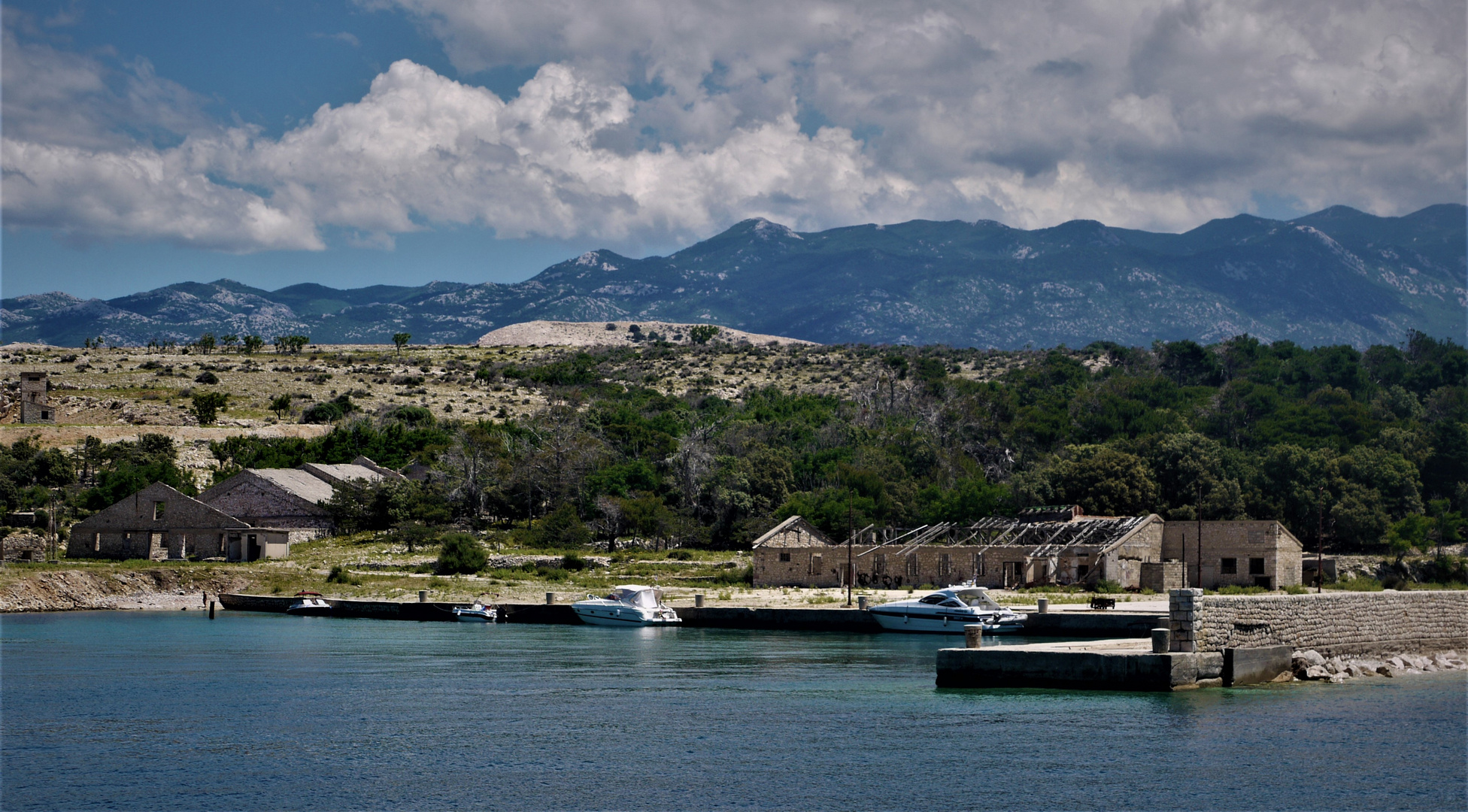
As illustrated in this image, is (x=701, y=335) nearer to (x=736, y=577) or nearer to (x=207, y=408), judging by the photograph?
(x=207, y=408)

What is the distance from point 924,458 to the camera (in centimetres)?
7531

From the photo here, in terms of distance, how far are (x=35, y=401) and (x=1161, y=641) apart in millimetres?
84961

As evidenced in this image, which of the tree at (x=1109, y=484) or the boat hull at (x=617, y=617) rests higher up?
the tree at (x=1109, y=484)

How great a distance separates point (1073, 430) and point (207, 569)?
49.6 m

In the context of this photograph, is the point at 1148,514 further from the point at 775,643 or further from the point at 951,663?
the point at 951,663

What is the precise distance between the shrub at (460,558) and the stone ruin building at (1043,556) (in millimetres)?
13363

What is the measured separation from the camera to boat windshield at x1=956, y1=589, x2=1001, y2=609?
1757 inches

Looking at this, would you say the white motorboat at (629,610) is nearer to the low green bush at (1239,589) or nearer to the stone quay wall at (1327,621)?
the low green bush at (1239,589)

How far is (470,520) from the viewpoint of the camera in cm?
7119

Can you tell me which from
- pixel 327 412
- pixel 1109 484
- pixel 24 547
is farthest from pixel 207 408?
pixel 1109 484

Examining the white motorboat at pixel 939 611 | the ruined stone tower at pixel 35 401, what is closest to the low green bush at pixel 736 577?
the white motorboat at pixel 939 611

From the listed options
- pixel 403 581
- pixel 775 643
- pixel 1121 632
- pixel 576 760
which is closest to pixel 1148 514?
pixel 1121 632

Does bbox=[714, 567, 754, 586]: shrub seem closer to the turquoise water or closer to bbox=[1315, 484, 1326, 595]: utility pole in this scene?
the turquoise water

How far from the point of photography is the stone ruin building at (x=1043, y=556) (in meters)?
53.8
